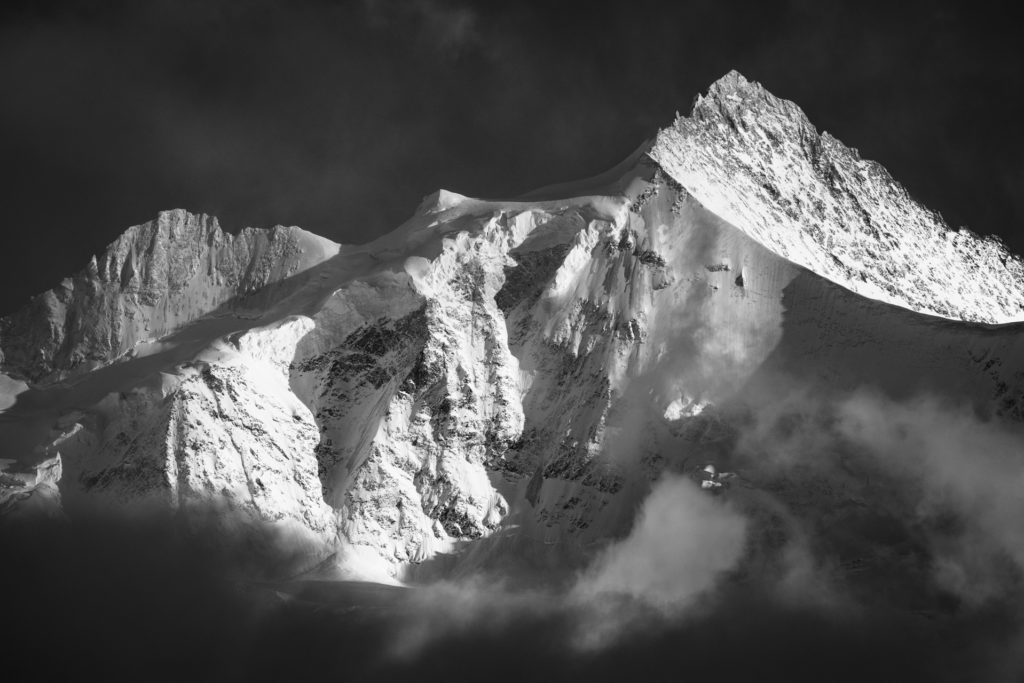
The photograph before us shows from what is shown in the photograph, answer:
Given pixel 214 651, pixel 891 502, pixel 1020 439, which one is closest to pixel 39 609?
pixel 214 651

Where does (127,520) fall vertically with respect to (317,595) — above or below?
above

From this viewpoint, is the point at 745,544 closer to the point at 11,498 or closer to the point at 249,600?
the point at 249,600

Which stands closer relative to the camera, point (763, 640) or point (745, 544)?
point (763, 640)

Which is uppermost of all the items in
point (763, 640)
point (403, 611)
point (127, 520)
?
point (127, 520)

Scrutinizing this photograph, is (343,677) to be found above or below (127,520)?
below

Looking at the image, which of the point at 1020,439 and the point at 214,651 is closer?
the point at 214,651

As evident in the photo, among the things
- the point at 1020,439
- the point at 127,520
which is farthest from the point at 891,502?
the point at 127,520

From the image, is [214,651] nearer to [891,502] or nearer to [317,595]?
[317,595]

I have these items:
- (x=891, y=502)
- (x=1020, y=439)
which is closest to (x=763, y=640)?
(x=891, y=502)

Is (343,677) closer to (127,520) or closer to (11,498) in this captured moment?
(127,520)
